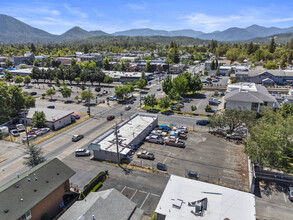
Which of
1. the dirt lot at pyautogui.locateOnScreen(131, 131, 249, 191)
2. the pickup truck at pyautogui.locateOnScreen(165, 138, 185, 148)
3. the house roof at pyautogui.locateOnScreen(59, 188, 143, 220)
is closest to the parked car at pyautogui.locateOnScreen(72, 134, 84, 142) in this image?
the dirt lot at pyautogui.locateOnScreen(131, 131, 249, 191)

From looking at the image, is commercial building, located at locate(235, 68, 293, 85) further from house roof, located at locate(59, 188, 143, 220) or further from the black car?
house roof, located at locate(59, 188, 143, 220)

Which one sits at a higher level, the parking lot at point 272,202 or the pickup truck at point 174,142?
the pickup truck at point 174,142

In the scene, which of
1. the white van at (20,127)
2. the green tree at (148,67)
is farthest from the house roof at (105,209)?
the green tree at (148,67)

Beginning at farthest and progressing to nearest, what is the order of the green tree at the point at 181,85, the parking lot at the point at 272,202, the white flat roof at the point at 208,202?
the green tree at the point at 181,85
the parking lot at the point at 272,202
the white flat roof at the point at 208,202

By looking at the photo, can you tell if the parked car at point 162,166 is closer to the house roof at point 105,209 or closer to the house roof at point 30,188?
the house roof at point 105,209

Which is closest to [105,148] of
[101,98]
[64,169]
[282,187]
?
[64,169]

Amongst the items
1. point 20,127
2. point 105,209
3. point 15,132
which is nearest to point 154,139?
point 105,209
